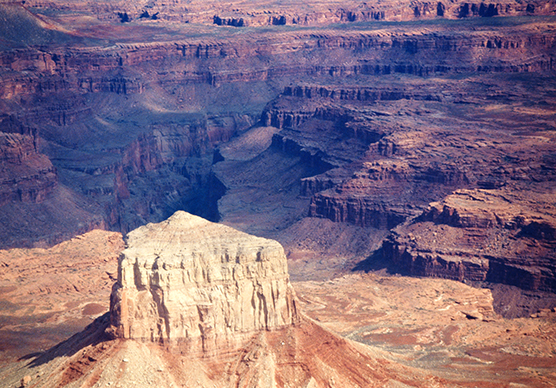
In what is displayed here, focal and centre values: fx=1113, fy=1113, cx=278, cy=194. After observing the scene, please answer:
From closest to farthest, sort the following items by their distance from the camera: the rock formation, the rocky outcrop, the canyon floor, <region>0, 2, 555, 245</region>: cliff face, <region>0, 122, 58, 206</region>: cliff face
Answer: the rock formation
the canyon floor
the rocky outcrop
<region>0, 122, 58, 206</region>: cliff face
<region>0, 2, 555, 245</region>: cliff face

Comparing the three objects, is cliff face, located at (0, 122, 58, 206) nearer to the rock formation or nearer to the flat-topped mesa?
the rock formation

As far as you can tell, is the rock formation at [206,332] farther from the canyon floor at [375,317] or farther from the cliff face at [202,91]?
the cliff face at [202,91]

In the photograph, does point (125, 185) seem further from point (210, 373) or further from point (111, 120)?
point (210, 373)

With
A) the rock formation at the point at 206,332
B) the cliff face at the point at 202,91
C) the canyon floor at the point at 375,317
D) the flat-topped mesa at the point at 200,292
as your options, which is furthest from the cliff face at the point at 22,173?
the flat-topped mesa at the point at 200,292

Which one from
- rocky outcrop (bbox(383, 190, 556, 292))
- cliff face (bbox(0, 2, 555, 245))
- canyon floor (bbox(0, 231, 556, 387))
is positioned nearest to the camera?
canyon floor (bbox(0, 231, 556, 387))

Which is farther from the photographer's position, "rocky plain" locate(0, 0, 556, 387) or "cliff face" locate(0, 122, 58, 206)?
"cliff face" locate(0, 122, 58, 206)

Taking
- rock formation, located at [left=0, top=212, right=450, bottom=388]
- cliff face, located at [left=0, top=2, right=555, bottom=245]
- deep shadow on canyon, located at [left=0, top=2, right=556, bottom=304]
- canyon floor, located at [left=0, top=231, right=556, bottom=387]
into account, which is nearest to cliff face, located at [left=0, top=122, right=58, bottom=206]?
deep shadow on canyon, located at [left=0, top=2, right=556, bottom=304]

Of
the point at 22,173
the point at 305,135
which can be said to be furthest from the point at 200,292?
the point at 305,135
